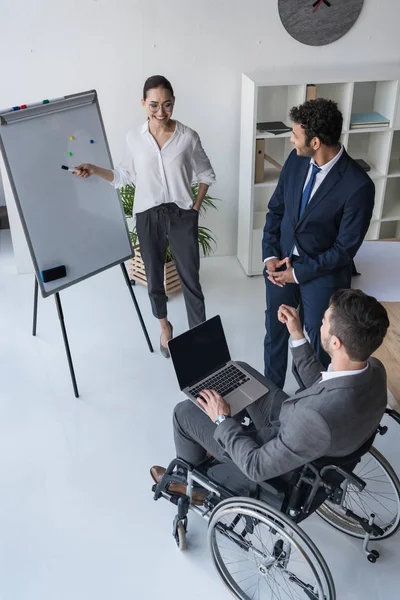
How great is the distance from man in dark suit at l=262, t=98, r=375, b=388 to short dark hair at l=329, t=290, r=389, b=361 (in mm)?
801

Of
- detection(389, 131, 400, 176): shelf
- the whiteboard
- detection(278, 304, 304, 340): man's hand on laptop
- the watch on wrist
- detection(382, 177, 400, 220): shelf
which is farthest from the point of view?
detection(382, 177, 400, 220): shelf

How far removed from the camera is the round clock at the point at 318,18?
12.7ft

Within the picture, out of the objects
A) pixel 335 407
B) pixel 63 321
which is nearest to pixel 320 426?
pixel 335 407

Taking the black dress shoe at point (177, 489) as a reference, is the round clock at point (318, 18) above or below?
above

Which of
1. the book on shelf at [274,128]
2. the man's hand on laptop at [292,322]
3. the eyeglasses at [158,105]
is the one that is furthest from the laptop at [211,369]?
the book on shelf at [274,128]

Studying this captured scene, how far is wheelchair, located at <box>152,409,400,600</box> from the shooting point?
1868 mm

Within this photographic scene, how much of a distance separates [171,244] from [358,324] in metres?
1.71

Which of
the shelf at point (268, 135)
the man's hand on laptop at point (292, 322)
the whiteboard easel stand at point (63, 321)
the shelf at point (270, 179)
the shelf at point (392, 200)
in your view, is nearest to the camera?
the man's hand on laptop at point (292, 322)

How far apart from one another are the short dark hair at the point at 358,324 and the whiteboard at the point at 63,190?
1668 mm

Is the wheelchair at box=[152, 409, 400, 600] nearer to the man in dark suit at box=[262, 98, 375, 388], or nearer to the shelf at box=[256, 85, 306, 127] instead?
the man in dark suit at box=[262, 98, 375, 388]

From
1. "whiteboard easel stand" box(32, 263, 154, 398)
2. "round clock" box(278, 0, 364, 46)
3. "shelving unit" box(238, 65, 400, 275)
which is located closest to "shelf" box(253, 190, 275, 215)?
"shelving unit" box(238, 65, 400, 275)

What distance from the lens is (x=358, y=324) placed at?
177cm

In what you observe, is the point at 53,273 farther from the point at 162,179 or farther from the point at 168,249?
the point at 168,249

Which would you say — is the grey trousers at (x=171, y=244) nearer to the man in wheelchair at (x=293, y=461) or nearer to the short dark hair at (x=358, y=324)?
the man in wheelchair at (x=293, y=461)
